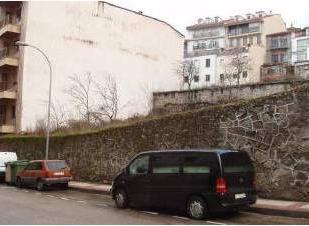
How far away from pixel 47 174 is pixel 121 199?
362 inches

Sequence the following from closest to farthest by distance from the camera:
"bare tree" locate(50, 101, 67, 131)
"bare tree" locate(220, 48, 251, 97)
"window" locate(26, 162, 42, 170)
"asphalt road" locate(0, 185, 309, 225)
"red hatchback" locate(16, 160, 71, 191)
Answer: "asphalt road" locate(0, 185, 309, 225) → "red hatchback" locate(16, 160, 71, 191) → "window" locate(26, 162, 42, 170) → "bare tree" locate(50, 101, 67, 131) → "bare tree" locate(220, 48, 251, 97)

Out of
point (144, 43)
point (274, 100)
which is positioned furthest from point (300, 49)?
point (274, 100)

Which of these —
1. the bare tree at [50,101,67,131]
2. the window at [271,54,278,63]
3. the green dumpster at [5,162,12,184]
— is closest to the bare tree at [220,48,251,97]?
the window at [271,54,278,63]

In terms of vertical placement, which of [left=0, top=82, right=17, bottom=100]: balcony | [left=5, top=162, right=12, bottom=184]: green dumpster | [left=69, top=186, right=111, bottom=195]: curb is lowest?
[left=69, top=186, right=111, bottom=195]: curb

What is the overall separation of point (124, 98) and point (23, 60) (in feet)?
33.7

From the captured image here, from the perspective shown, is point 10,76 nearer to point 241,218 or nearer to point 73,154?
point 73,154

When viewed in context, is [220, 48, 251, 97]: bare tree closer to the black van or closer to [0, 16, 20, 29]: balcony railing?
[0, 16, 20, 29]: balcony railing

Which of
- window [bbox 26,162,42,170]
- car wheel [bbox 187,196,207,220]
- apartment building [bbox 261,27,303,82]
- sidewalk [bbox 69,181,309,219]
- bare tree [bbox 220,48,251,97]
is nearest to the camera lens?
car wheel [bbox 187,196,207,220]

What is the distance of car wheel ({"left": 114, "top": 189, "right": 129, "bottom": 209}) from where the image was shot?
16.3 m

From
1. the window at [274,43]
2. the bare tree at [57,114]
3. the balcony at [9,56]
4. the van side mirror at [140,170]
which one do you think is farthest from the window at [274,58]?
the van side mirror at [140,170]

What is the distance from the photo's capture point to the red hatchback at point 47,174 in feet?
81.0

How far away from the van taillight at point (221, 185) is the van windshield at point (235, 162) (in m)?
0.29

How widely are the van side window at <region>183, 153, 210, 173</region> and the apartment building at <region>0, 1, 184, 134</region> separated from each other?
30.4 metres

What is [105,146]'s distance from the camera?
2556 cm
